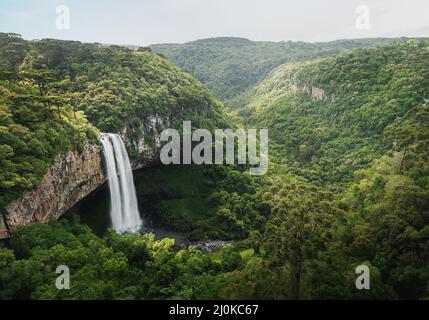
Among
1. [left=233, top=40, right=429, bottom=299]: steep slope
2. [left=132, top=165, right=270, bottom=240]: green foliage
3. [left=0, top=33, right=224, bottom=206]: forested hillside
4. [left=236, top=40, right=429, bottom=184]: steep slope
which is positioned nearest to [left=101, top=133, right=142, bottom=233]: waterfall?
[left=0, top=33, right=224, bottom=206]: forested hillside

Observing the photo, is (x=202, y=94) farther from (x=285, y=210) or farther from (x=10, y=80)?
(x=285, y=210)

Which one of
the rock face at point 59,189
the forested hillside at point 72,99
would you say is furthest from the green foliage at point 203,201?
the rock face at point 59,189

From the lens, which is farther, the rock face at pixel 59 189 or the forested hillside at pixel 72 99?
the forested hillside at pixel 72 99

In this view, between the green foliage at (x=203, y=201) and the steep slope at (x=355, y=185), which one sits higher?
the steep slope at (x=355, y=185)

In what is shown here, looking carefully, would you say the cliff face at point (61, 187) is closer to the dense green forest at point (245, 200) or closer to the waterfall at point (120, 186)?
the dense green forest at point (245, 200)

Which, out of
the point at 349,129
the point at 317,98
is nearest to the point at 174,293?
the point at 349,129
